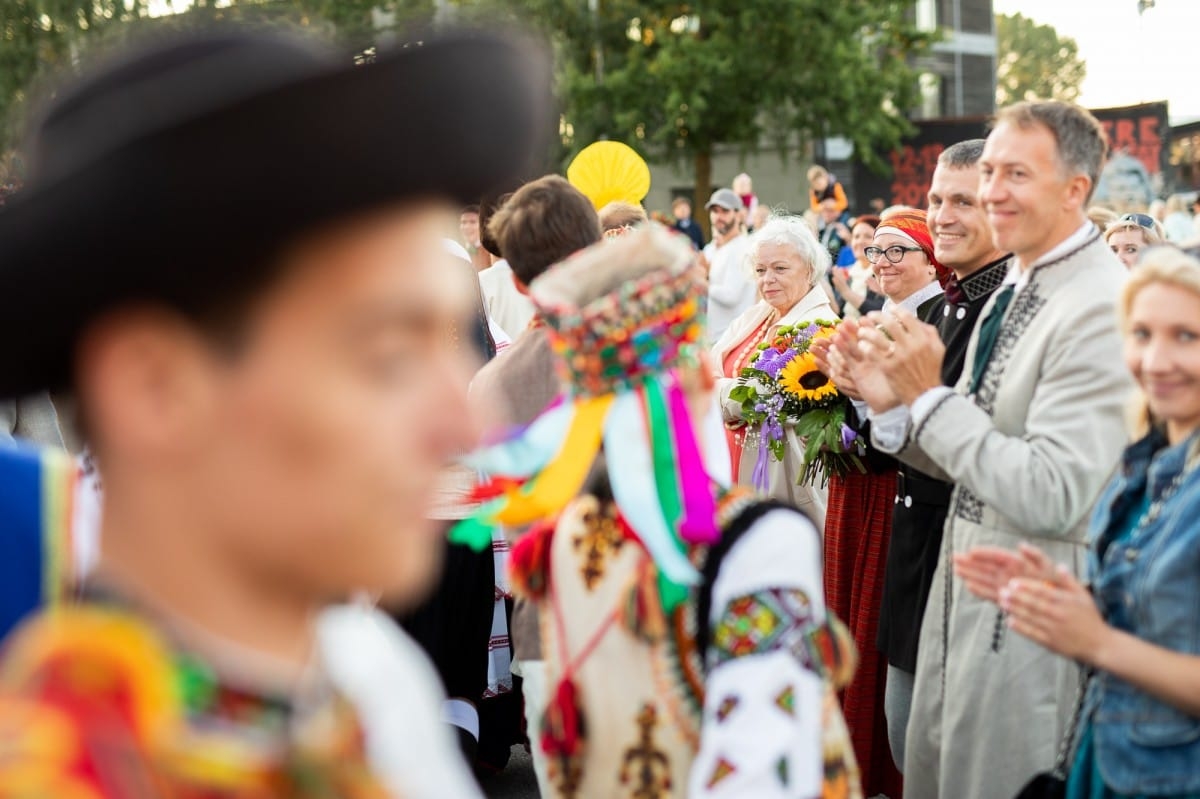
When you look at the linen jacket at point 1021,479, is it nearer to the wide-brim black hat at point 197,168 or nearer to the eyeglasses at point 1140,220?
the wide-brim black hat at point 197,168

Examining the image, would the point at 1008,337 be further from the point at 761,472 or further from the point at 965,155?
the point at 761,472

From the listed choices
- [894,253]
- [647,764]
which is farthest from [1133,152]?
[647,764]

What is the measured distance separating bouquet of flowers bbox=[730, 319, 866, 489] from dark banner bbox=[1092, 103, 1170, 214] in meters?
18.6

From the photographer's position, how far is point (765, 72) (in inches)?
1038

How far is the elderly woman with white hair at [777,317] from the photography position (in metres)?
5.96

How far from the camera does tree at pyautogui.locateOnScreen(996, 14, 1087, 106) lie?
253ft

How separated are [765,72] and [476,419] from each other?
1034 inches

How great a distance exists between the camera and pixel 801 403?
527 centimetres

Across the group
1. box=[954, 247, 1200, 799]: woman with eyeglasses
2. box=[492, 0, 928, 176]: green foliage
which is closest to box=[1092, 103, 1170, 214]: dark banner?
box=[492, 0, 928, 176]: green foliage

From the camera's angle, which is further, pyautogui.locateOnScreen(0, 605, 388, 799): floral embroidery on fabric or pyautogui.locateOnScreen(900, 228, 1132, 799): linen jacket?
pyautogui.locateOnScreen(900, 228, 1132, 799): linen jacket

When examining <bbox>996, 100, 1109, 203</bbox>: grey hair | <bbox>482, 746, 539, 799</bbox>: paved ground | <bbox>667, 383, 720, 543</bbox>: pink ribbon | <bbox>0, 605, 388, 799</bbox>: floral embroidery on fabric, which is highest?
<bbox>996, 100, 1109, 203</bbox>: grey hair

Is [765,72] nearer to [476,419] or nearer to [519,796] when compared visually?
[519,796]

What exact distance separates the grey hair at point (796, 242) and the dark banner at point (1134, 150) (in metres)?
17.4

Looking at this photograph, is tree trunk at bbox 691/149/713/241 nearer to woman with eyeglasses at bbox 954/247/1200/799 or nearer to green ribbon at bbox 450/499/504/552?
woman with eyeglasses at bbox 954/247/1200/799
